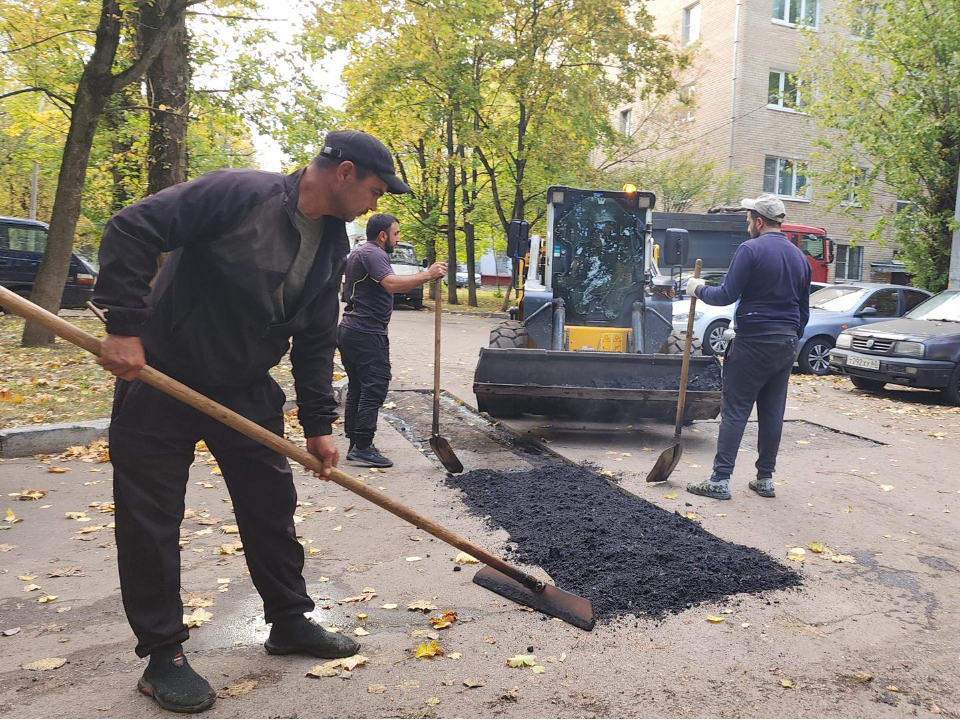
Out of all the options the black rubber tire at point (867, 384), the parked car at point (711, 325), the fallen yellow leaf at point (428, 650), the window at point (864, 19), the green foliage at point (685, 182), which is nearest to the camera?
the fallen yellow leaf at point (428, 650)

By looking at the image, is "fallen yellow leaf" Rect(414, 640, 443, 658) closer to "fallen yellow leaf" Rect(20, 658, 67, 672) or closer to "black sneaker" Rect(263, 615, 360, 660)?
"black sneaker" Rect(263, 615, 360, 660)

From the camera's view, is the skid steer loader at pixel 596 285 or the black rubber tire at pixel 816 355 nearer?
the skid steer loader at pixel 596 285

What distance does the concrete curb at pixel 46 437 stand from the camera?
6.59m

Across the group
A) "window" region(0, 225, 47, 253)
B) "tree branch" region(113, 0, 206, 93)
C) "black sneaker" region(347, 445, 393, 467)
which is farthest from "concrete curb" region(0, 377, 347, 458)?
"window" region(0, 225, 47, 253)

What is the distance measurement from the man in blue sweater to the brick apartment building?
23.0 meters

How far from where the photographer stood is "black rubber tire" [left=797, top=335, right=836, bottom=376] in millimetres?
14016

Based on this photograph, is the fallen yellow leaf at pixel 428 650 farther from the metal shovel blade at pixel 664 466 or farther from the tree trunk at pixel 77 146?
the tree trunk at pixel 77 146

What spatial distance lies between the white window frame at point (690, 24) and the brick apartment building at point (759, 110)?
8 cm

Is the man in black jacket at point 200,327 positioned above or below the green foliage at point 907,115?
below

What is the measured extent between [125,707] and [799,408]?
9.44 meters

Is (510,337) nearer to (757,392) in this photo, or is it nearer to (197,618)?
(757,392)

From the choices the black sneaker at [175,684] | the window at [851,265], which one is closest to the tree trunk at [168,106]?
the black sneaker at [175,684]

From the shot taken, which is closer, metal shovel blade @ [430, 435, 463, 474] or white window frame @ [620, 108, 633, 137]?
metal shovel blade @ [430, 435, 463, 474]

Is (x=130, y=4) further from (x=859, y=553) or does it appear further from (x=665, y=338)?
(x=859, y=553)
